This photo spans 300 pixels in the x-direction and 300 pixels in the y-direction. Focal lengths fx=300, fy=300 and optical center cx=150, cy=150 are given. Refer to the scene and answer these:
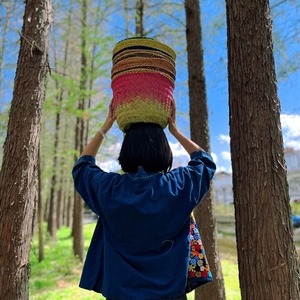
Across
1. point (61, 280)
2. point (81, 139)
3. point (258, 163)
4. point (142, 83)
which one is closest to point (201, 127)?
point (258, 163)

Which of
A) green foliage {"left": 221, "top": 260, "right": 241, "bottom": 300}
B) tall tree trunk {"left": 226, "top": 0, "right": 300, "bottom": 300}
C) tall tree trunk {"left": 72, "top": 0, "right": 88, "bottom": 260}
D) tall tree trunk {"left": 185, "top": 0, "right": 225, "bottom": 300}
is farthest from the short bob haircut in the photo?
tall tree trunk {"left": 72, "top": 0, "right": 88, "bottom": 260}

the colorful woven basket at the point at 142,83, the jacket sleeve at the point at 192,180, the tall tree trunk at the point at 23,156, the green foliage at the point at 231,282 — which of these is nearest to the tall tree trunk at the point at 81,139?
the green foliage at the point at 231,282

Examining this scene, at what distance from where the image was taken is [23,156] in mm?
2654

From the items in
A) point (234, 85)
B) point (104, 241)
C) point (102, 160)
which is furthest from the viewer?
point (102, 160)

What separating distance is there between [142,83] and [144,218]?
0.66m

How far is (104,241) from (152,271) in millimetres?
268

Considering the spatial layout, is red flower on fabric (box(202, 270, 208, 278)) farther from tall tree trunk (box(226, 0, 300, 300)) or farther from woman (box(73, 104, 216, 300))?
tall tree trunk (box(226, 0, 300, 300))

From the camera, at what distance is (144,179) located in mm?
1342

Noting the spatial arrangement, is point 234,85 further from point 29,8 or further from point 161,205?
point 29,8

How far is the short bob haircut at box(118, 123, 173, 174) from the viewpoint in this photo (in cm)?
138

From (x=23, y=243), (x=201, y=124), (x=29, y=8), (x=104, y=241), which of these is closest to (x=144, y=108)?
(x=104, y=241)

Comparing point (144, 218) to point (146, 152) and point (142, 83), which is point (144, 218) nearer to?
point (146, 152)

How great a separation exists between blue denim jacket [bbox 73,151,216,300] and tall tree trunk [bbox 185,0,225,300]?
8.25 ft

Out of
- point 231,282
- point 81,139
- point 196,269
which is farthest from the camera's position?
point 81,139
